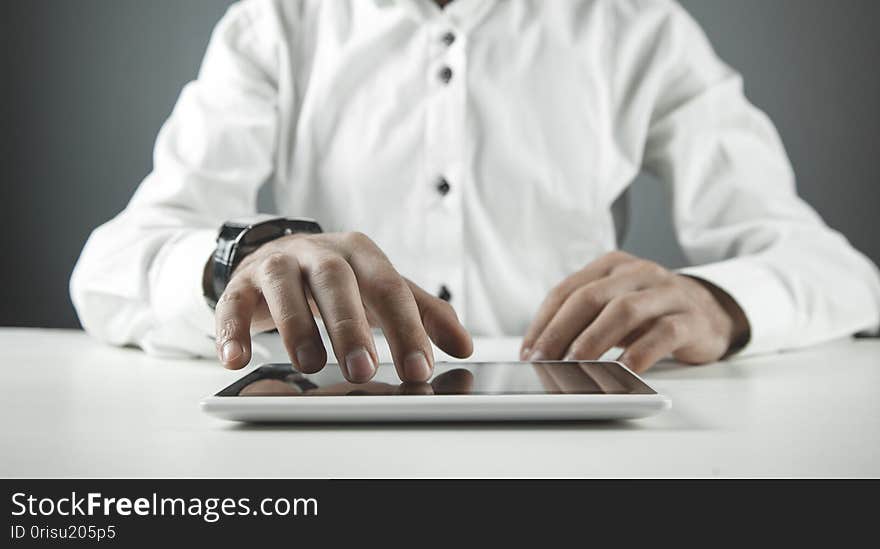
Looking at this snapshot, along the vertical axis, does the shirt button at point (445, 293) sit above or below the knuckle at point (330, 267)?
below

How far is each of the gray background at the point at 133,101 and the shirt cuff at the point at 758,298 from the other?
955 mm

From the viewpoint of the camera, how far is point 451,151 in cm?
103

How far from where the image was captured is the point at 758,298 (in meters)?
0.75

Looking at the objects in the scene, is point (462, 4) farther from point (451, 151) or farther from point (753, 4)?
point (753, 4)

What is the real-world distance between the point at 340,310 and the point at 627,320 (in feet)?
0.84

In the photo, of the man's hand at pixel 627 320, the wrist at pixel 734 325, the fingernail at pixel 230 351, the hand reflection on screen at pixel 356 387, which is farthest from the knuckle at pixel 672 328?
the fingernail at pixel 230 351

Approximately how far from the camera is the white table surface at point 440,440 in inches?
12.3

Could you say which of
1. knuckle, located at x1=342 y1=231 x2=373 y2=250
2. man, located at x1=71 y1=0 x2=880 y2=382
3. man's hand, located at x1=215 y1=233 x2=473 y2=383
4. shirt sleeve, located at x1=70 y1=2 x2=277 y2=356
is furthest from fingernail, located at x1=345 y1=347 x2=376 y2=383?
man, located at x1=71 y1=0 x2=880 y2=382

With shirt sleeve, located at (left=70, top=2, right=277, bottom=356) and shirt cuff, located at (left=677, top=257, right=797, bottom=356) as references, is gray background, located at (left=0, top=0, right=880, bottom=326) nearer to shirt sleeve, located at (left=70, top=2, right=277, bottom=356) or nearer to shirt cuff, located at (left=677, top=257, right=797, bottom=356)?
shirt sleeve, located at (left=70, top=2, right=277, bottom=356)

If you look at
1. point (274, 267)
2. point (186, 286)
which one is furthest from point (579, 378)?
point (186, 286)

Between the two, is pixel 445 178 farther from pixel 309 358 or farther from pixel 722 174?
pixel 309 358

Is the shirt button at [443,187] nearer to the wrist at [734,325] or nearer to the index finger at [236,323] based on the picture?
the wrist at [734,325]

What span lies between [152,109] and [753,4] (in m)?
1.18

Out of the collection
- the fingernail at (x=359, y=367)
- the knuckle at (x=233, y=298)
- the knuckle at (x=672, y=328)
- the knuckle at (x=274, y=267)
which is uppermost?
the knuckle at (x=274, y=267)
